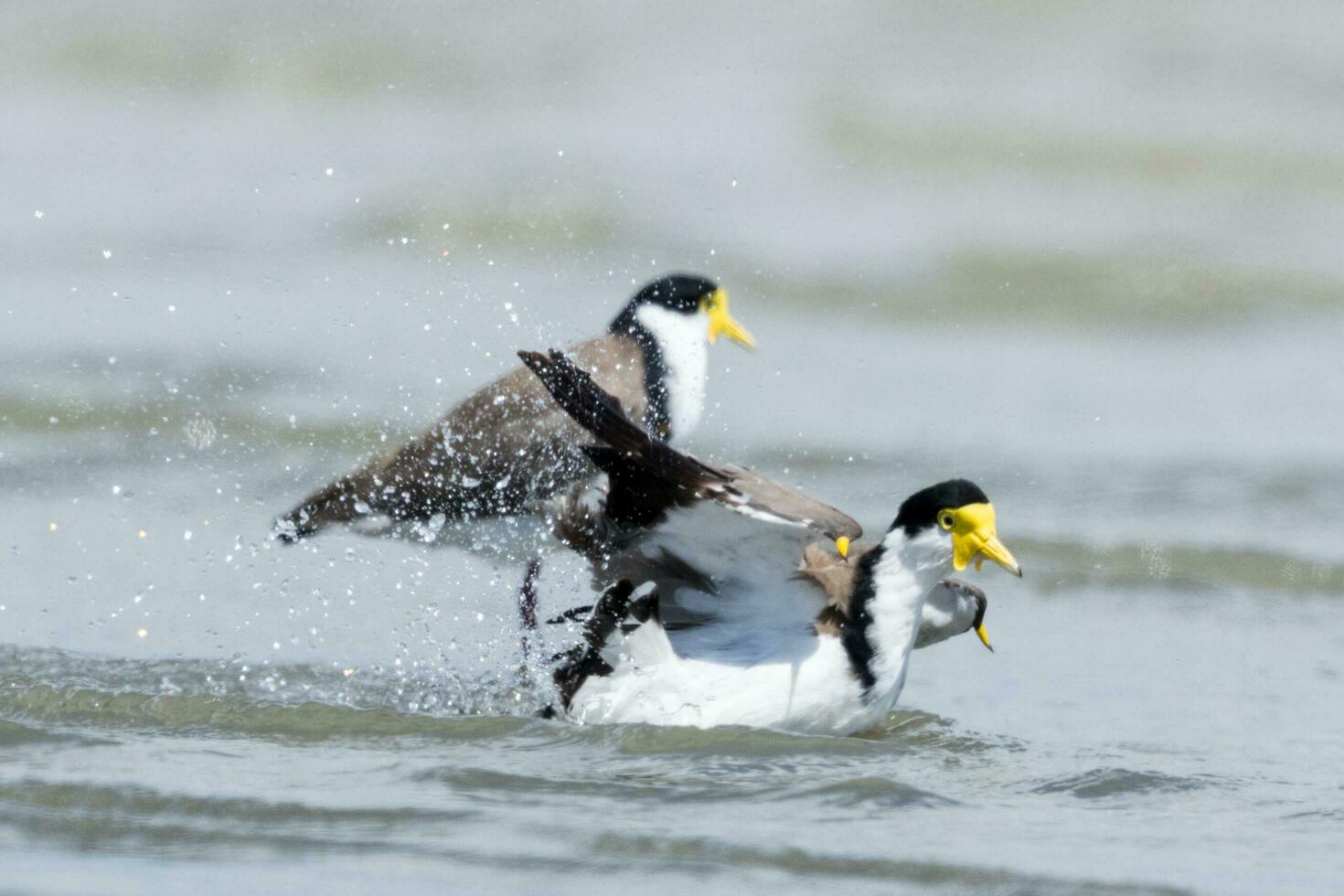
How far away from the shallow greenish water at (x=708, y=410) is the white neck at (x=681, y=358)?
66 cm

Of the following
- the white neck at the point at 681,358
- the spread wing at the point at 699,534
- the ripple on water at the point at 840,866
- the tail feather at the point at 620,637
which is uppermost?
the white neck at the point at 681,358

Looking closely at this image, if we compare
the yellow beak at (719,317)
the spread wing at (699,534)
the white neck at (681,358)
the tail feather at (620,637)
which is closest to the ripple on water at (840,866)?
the spread wing at (699,534)

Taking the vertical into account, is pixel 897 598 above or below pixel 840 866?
above

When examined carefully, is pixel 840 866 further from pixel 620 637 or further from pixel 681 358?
pixel 681 358

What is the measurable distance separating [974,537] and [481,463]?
1.93m

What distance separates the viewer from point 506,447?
7.11 m

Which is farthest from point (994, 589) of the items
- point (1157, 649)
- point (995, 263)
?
point (995, 263)

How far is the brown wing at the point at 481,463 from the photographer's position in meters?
7.04

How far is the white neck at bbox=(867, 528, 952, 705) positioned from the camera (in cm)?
586

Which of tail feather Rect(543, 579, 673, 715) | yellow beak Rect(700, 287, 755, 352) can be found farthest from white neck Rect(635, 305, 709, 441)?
tail feather Rect(543, 579, 673, 715)

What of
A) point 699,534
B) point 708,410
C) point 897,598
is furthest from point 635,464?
point 708,410

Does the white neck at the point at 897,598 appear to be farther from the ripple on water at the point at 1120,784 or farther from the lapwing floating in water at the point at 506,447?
the lapwing floating in water at the point at 506,447

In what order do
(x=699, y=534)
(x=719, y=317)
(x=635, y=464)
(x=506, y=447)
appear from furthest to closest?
(x=719, y=317) < (x=506, y=447) < (x=699, y=534) < (x=635, y=464)

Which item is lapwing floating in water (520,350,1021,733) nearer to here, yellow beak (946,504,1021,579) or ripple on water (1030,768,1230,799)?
yellow beak (946,504,1021,579)
